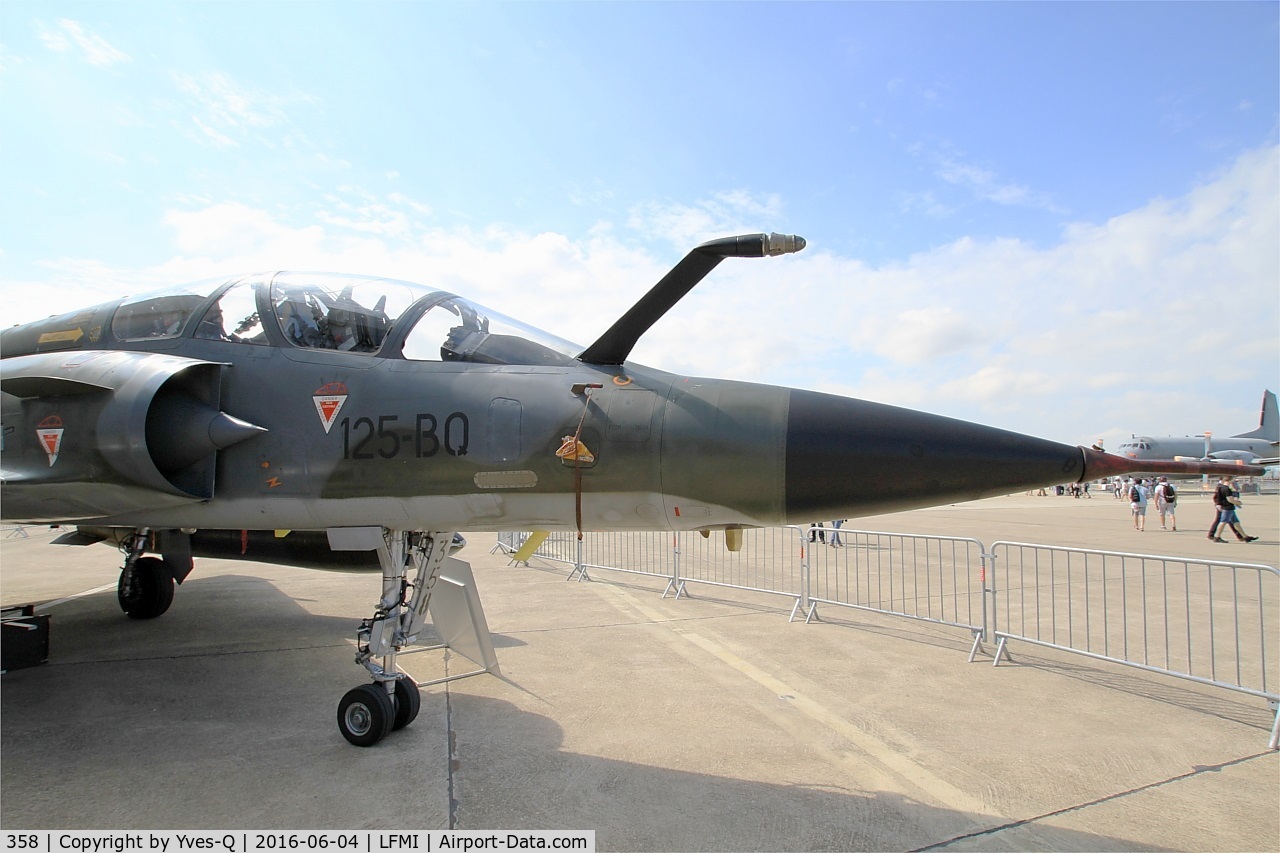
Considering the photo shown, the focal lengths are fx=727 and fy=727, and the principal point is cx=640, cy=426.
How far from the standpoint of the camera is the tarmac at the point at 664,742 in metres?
3.44

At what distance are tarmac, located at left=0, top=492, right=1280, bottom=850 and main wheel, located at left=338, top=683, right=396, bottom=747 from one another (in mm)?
98

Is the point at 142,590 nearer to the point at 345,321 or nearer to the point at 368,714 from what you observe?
the point at 368,714

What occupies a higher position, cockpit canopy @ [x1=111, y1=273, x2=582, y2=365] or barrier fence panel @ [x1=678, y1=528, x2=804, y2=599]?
cockpit canopy @ [x1=111, y1=273, x2=582, y2=365]

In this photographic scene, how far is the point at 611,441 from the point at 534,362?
73cm

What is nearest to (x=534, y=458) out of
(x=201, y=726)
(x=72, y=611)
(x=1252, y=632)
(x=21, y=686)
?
(x=201, y=726)

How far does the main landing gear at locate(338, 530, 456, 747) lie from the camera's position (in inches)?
169

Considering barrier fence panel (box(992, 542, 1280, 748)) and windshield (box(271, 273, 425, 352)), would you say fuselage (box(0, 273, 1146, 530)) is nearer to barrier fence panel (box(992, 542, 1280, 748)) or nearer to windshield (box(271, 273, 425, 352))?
windshield (box(271, 273, 425, 352))

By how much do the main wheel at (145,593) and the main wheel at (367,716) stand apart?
527 cm

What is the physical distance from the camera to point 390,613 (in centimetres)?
435

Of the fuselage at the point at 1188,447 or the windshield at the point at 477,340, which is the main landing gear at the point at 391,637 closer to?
the windshield at the point at 477,340

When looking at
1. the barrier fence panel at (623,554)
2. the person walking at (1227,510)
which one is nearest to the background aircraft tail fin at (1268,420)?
the person walking at (1227,510)

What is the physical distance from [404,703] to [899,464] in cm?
334

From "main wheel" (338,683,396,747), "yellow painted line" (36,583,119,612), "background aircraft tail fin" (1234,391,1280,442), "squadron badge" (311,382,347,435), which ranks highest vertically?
"background aircraft tail fin" (1234,391,1280,442)

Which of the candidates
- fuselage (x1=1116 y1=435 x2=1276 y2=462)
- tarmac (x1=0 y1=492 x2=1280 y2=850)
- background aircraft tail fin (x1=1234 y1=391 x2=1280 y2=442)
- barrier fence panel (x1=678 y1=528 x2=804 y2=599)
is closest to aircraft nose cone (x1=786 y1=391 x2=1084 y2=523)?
tarmac (x1=0 y1=492 x2=1280 y2=850)
